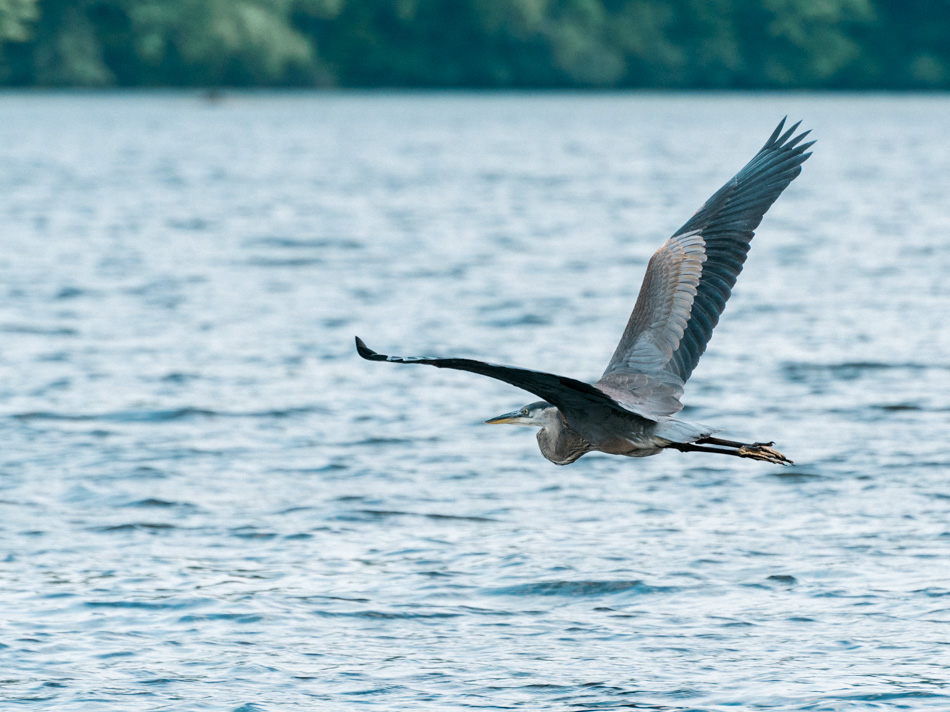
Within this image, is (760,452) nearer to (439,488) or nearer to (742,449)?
(742,449)

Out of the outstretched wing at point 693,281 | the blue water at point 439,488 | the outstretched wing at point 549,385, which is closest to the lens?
the outstretched wing at point 549,385

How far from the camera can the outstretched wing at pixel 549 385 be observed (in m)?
5.66

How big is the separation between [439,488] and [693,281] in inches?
147

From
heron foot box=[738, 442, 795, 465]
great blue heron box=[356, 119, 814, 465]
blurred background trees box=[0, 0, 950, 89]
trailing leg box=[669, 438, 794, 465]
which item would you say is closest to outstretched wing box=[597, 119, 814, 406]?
great blue heron box=[356, 119, 814, 465]

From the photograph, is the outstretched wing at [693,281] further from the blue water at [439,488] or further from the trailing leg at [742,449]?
the blue water at [439,488]

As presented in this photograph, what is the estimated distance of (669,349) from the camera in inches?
308

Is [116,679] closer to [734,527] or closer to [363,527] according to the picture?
[363,527]

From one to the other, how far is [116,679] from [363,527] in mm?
2710

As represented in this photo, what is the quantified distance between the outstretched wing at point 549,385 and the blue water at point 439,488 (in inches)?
56.2

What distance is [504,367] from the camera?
5.66m

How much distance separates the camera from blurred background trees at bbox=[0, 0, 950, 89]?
6931 cm

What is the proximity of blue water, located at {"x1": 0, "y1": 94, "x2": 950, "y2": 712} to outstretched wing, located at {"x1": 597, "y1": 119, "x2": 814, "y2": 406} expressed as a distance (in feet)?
4.64

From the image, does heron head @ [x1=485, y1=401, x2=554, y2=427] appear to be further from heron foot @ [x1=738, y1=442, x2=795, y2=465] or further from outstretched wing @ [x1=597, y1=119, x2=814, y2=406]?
heron foot @ [x1=738, y1=442, x2=795, y2=465]

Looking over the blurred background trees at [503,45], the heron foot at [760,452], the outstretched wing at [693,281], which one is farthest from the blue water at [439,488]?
the blurred background trees at [503,45]
